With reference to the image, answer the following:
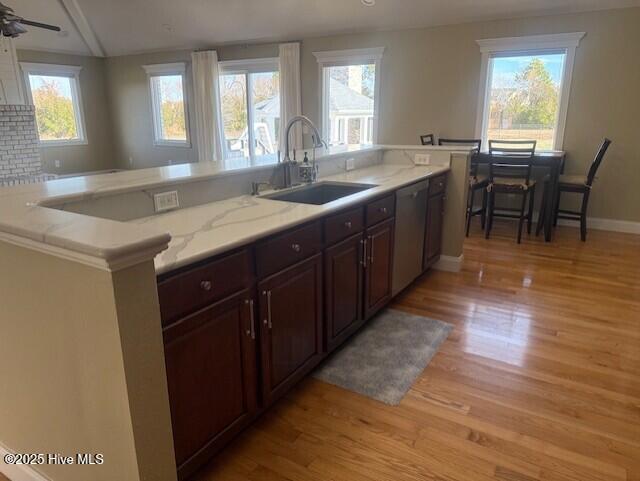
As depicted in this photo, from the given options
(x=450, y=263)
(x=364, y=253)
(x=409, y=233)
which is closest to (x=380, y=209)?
(x=364, y=253)

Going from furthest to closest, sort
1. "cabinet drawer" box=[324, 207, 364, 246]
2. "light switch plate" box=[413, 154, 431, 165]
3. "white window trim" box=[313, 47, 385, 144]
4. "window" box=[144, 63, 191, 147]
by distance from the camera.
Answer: "window" box=[144, 63, 191, 147] < "white window trim" box=[313, 47, 385, 144] < "light switch plate" box=[413, 154, 431, 165] < "cabinet drawer" box=[324, 207, 364, 246]

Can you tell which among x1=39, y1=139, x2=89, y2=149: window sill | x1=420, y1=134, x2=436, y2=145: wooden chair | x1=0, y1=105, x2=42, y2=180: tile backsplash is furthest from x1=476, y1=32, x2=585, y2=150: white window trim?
x1=39, y1=139, x2=89, y2=149: window sill

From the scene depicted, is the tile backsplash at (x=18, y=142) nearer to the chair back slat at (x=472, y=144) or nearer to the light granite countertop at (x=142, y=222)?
the light granite countertop at (x=142, y=222)

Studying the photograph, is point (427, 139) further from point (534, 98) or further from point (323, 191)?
point (323, 191)

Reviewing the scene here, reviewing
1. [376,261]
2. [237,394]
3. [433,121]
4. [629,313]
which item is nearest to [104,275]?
[237,394]

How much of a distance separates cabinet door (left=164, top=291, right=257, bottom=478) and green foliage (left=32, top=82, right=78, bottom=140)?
333 inches

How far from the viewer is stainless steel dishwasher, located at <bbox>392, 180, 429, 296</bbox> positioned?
298 cm

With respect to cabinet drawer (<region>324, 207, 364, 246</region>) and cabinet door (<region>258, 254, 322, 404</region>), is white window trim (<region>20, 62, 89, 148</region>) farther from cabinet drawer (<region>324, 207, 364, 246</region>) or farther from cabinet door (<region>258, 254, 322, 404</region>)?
cabinet door (<region>258, 254, 322, 404</region>)

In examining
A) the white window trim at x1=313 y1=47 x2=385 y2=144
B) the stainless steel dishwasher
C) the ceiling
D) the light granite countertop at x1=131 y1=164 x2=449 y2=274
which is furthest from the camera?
the white window trim at x1=313 y1=47 x2=385 y2=144

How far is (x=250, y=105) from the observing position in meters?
7.57

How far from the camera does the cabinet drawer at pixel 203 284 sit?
1.34 m

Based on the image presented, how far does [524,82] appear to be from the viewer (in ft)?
17.7

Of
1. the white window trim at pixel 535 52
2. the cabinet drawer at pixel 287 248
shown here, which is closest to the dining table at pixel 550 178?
the white window trim at pixel 535 52

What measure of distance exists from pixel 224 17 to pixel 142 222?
18.5 feet
